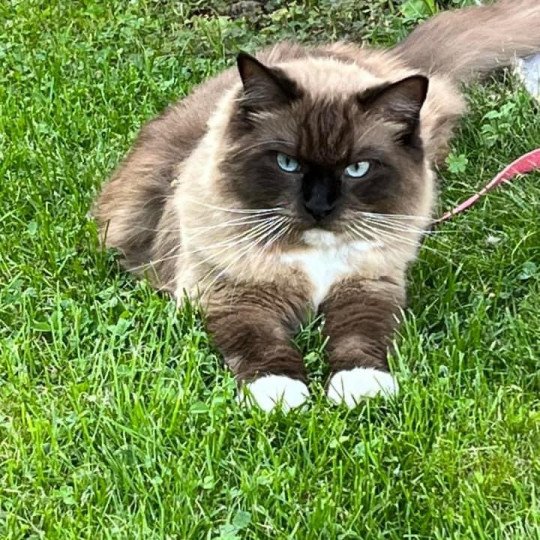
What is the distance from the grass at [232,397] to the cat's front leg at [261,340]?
0.19 feet

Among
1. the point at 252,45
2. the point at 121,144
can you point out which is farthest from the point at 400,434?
the point at 252,45

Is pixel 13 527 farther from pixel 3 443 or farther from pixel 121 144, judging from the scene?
pixel 121 144

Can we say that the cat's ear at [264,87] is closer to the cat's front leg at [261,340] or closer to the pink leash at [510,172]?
the cat's front leg at [261,340]

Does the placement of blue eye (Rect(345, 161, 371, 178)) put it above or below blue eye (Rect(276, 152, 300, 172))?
below

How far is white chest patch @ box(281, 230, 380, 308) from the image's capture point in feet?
9.51

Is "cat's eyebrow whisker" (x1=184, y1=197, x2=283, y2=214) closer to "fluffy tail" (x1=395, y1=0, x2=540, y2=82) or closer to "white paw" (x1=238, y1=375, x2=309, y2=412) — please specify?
"white paw" (x1=238, y1=375, x2=309, y2=412)

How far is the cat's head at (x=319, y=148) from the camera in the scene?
271 cm

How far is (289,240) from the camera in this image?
2.85m

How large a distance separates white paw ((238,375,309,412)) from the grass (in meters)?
0.05

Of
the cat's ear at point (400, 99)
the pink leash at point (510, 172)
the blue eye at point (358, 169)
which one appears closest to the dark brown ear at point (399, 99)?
the cat's ear at point (400, 99)

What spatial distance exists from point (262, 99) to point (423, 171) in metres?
0.55

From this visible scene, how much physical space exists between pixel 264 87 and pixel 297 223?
40cm

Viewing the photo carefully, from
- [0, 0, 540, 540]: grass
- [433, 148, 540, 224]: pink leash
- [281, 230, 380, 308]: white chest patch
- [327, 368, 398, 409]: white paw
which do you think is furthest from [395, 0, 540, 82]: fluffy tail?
[327, 368, 398, 409]: white paw

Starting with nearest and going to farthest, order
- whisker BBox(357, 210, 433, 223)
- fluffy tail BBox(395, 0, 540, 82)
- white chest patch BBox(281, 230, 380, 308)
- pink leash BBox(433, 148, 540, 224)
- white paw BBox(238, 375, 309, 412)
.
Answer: white paw BBox(238, 375, 309, 412) → whisker BBox(357, 210, 433, 223) → white chest patch BBox(281, 230, 380, 308) → pink leash BBox(433, 148, 540, 224) → fluffy tail BBox(395, 0, 540, 82)
